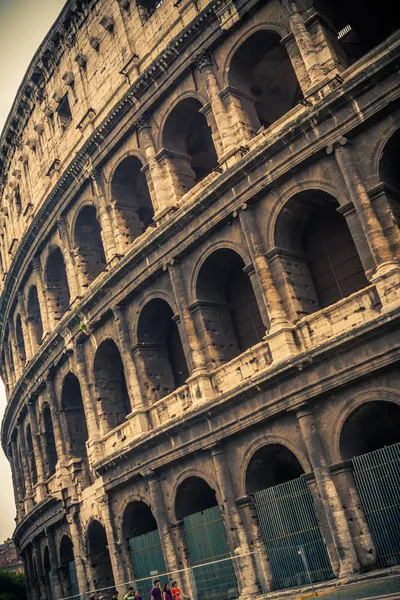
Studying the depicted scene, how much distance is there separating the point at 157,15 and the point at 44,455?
14.1m

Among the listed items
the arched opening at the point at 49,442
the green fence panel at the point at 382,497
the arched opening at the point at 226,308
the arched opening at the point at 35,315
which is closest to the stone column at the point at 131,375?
the arched opening at the point at 226,308

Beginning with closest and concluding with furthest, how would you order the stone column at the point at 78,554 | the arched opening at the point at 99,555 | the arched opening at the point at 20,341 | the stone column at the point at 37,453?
the arched opening at the point at 99,555 → the stone column at the point at 78,554 → the stone column at the point at 37,453 → the arched opening at the point at 20,341

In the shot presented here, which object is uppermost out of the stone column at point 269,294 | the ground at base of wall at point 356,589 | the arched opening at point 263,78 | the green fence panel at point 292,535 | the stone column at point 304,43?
the arched opening at point 263,78

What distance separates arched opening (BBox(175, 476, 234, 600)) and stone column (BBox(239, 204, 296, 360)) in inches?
153

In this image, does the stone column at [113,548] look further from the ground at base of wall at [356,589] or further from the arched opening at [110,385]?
the ground at base of wall at [356,589]

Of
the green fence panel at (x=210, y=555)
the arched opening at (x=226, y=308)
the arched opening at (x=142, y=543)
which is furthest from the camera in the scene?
the arched opening at (x=142, y=543)

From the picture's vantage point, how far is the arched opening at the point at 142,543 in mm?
16250

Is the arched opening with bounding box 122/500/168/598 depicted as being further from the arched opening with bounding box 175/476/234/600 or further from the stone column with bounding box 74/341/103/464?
the stone column with bounding box 74/341/103/464

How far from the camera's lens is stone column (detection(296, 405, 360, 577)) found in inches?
Result: 467

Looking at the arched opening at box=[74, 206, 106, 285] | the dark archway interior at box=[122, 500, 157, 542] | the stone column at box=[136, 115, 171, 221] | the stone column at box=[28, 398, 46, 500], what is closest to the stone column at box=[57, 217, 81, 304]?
the arched opening at box=[74, 206, 106, 285]

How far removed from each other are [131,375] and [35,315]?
8.77m

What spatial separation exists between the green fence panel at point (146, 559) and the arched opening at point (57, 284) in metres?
8.43

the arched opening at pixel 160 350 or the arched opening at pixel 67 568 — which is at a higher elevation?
the arched opening at pixel 160 350

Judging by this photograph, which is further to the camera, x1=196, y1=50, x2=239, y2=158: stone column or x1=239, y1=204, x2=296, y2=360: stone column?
x1=196, y1=50, x2=239, y2=158: stone column
